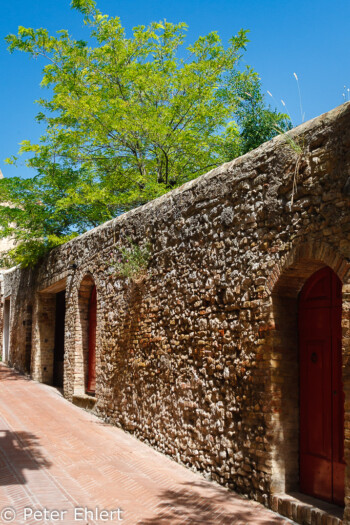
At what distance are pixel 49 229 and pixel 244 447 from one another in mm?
9385

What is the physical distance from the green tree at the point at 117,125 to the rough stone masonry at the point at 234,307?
16.5 feet

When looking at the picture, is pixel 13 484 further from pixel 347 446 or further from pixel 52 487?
pixel 347 446

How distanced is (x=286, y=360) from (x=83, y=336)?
20.6 ft

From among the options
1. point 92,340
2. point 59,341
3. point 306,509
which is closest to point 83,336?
point 92,340

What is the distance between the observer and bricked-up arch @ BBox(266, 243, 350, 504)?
4.76 m

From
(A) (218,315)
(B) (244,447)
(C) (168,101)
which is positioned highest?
(C) (168,101)

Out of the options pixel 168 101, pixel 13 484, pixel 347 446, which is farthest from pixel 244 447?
pixel 168 101

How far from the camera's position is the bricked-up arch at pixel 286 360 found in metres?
4.76

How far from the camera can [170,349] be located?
22.1 feet

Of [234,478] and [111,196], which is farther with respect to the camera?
[111,196]

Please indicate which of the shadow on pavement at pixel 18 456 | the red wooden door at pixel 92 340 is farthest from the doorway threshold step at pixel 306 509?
the red wooden door at pixel 92 340

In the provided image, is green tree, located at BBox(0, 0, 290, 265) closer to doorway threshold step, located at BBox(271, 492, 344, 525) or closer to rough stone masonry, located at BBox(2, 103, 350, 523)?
rough stone masonry, located at BBox(2, 103, 350, 523)

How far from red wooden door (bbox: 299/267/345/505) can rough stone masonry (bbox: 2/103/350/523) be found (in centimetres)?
10

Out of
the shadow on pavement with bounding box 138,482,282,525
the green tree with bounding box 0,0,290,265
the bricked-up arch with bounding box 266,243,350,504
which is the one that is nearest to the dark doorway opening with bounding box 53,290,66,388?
the green tree with bounding box 0,0,290,265
